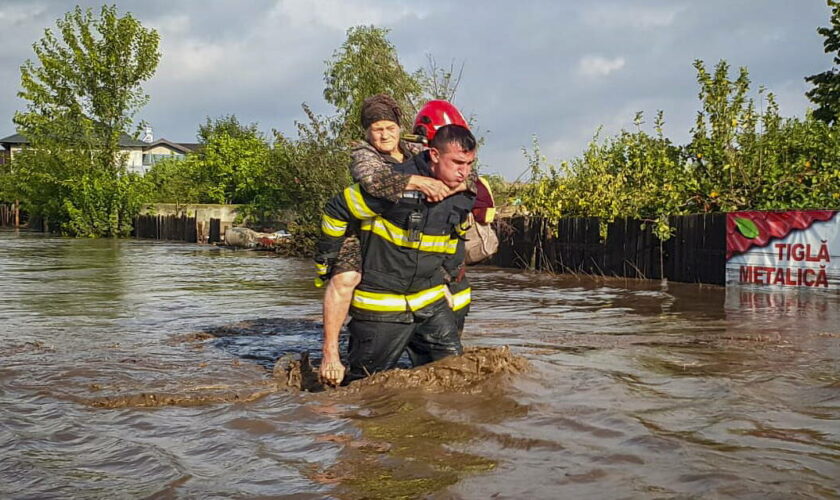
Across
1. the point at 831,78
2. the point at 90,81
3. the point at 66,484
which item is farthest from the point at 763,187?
the point at 90,81

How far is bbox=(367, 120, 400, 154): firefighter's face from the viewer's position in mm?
5891

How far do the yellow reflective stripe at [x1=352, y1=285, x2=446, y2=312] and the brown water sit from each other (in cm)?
57

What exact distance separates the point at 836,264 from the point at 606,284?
421 cm

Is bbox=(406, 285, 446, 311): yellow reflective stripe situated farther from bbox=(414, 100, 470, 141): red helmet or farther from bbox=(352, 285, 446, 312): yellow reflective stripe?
bbox=(414, 100, 470, 141): red helmet

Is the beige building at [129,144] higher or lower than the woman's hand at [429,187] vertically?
higher

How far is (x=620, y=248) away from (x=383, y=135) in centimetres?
1410

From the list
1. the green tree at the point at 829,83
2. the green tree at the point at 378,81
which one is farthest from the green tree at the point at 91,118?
the green tree at the point at 829,83

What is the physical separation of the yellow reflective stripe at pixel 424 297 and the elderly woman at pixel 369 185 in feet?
1.19

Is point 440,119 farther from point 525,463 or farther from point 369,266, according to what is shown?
point 525,463

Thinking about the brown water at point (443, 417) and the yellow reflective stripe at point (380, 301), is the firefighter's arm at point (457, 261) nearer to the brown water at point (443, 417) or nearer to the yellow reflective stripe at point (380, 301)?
the yellow reflective stripe at point (380, 301)

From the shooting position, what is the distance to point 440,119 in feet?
20.7

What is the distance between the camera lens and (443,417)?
5.46 m

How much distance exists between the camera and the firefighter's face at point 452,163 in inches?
214

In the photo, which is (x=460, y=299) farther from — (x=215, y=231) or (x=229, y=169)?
(x=229, y=169)
